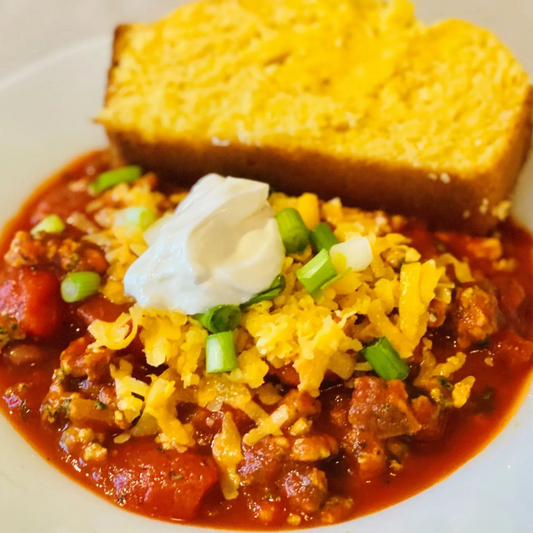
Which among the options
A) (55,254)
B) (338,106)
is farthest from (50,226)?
(338,106)

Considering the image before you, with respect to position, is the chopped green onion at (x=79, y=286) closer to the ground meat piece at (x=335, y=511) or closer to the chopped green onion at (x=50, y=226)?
the chopped green onion at (x=50, y=226)

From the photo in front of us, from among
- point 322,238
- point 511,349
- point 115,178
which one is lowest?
point 511,349

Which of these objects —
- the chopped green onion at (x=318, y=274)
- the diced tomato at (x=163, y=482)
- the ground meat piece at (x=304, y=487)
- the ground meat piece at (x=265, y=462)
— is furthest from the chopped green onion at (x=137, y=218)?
the ground meat piece at (x=304, y=487)

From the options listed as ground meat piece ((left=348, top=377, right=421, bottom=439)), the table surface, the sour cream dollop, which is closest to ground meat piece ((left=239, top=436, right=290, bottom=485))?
ground meat piece ((left=348, top=377, right=421, bottom=439))

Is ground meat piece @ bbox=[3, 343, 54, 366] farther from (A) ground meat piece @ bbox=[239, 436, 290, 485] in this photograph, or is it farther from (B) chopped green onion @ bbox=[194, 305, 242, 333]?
(A) ground meat piece @ bbox=[239, 436, 290, 485]

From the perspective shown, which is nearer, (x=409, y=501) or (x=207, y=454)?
(x=409, y=501)

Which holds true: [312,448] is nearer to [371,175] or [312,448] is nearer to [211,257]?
[211,257]

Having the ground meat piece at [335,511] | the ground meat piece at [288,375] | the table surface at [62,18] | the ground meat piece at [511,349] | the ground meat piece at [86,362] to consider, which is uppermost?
the table surface at [62,18]
